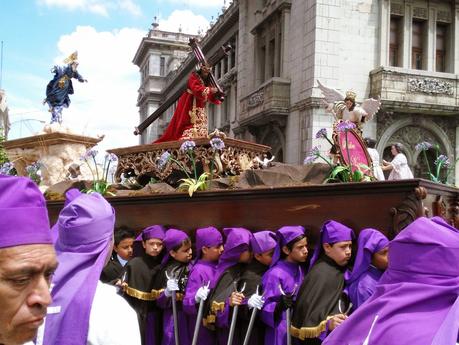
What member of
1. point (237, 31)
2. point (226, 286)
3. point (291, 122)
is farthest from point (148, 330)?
point (237, 31)

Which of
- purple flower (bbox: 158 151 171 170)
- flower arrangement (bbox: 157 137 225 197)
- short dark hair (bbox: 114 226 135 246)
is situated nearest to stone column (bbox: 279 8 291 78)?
purple flower (bbox: 158 151 171 170)

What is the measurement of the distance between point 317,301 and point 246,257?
1446 millimetres

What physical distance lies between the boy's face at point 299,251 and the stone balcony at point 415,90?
52.6 feet

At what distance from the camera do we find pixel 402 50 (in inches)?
850

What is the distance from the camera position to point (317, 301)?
4.61m

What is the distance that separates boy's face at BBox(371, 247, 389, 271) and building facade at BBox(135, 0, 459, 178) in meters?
15.0

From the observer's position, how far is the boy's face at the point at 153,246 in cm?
661

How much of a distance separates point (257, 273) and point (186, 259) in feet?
3.52

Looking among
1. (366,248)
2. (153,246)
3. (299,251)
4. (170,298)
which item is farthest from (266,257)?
(153,246)

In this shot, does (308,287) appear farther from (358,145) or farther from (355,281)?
(358,145)

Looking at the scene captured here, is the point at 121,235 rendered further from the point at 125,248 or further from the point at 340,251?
the point at 340,251

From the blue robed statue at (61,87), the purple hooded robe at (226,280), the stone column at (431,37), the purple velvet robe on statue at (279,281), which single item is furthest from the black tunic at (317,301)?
the stone column at (431,37)

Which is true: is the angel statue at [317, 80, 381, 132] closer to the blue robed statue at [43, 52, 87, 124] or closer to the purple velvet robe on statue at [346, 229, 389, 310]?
the purple velvet robe on statue at [346, 229, 389, 310]

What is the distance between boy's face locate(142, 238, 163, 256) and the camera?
661 centimetres
